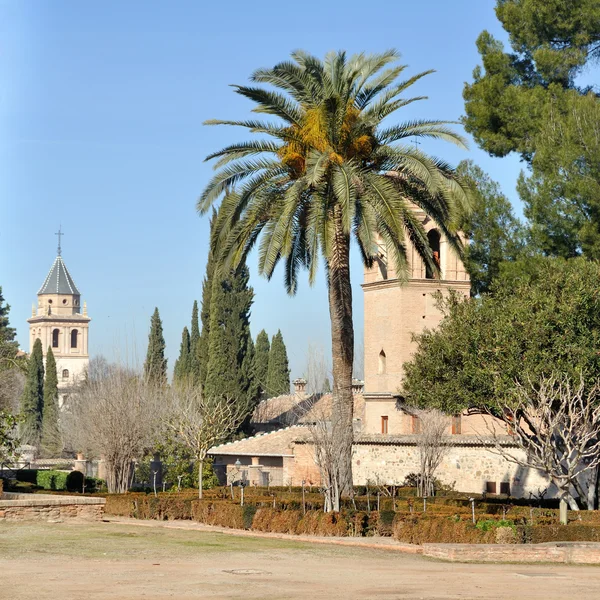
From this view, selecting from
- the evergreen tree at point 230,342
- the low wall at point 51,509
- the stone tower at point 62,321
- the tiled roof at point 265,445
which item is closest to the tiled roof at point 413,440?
the tiled roof at point 265,445

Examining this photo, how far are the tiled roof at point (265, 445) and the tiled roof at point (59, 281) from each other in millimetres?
124827

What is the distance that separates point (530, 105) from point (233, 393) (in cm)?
2821

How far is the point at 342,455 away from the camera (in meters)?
26.5

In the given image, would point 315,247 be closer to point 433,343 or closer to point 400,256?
point 400,256

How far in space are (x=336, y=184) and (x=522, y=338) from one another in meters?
7.43

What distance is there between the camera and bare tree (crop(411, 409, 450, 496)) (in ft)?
120

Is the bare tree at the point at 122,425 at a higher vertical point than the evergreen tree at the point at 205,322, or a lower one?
lower

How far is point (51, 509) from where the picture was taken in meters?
26.2

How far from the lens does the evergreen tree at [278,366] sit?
79625mm

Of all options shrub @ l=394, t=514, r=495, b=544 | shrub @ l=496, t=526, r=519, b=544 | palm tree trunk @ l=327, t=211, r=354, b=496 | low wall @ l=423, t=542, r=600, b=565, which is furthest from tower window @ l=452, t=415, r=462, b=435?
→ low wall @ l=423, t=542, r=600, b=565

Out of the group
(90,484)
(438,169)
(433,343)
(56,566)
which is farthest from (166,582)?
(90,484)

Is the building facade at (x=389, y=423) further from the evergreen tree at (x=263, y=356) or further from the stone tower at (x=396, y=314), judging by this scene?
the evergreen tree at (x=263, y=356)

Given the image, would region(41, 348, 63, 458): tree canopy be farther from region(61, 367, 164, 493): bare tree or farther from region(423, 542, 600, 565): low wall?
region(423, 542, 600, 565): low wall

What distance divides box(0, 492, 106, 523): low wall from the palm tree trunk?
603cm
